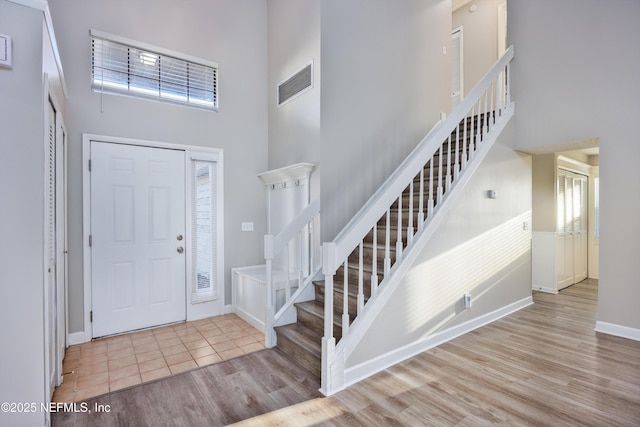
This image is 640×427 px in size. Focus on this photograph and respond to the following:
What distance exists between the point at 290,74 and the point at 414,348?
10.9 ft

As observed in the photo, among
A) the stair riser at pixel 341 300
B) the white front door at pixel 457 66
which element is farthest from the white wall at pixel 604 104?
the stair riser at pixel 341 300

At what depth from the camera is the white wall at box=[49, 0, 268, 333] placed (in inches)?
123

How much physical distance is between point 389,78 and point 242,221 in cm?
253

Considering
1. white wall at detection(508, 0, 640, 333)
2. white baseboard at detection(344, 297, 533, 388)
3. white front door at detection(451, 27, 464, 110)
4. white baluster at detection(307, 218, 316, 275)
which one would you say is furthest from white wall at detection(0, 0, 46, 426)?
white front door at detection(451, 27, 464, 110)

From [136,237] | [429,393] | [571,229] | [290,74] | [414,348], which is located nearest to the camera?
[429,393]

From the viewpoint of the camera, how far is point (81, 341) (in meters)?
3.14

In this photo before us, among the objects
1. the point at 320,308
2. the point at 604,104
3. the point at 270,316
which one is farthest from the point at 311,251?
the point at 604,104

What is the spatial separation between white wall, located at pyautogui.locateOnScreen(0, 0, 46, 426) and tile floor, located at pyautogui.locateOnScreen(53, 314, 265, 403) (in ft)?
1.99

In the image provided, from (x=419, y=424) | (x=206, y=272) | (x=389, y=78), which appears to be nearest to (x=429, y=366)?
(x=419, y=424)

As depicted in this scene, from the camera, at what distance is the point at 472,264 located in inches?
128

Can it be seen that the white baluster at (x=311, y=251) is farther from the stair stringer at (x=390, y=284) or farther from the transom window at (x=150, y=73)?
the transom window at (x=150, y=73)

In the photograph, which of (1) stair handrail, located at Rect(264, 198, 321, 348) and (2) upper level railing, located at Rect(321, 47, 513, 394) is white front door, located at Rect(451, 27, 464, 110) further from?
(1) stair handrail, located at Rect(264, 198, 321, 348)

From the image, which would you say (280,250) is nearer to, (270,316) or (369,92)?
(270,316)

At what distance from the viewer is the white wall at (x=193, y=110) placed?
123 inches
